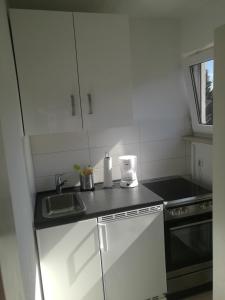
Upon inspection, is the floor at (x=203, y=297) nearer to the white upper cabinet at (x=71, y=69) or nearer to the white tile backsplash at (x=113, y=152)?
the white tile backsplash at (x=113, y=152)

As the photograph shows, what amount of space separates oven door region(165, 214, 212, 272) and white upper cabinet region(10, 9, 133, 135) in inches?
37.3

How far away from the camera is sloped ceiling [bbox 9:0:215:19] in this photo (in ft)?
5.73

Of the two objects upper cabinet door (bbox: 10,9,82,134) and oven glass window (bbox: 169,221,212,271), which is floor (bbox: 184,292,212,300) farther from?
upper cabinet door (bbox: 10,9,82,134)

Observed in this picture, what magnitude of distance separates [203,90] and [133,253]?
1.59 metres

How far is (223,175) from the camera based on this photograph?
4.40ft

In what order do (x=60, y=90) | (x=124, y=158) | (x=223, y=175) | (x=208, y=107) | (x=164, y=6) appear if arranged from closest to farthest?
1. (x=223, y=175)
2. (x=60, y=90)
3. (x=164, y=6)
4. (x=124, y=158)
5. (x=208, y=107)

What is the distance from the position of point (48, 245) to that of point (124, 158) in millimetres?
914

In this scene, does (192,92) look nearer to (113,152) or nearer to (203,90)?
(203,90)

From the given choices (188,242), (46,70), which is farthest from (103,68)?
(188,242)

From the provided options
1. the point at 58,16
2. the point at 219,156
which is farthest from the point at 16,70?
the point at 219,156

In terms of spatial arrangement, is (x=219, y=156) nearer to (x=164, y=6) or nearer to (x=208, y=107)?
(x=208, y=107)

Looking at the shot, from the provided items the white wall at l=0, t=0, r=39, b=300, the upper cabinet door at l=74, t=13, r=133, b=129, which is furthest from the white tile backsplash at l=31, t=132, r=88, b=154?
the white wall at l=0, t=0, r=39, b=300

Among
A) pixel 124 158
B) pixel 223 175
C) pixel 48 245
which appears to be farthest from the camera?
pixel 124 158

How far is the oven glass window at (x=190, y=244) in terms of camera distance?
1854 mm
